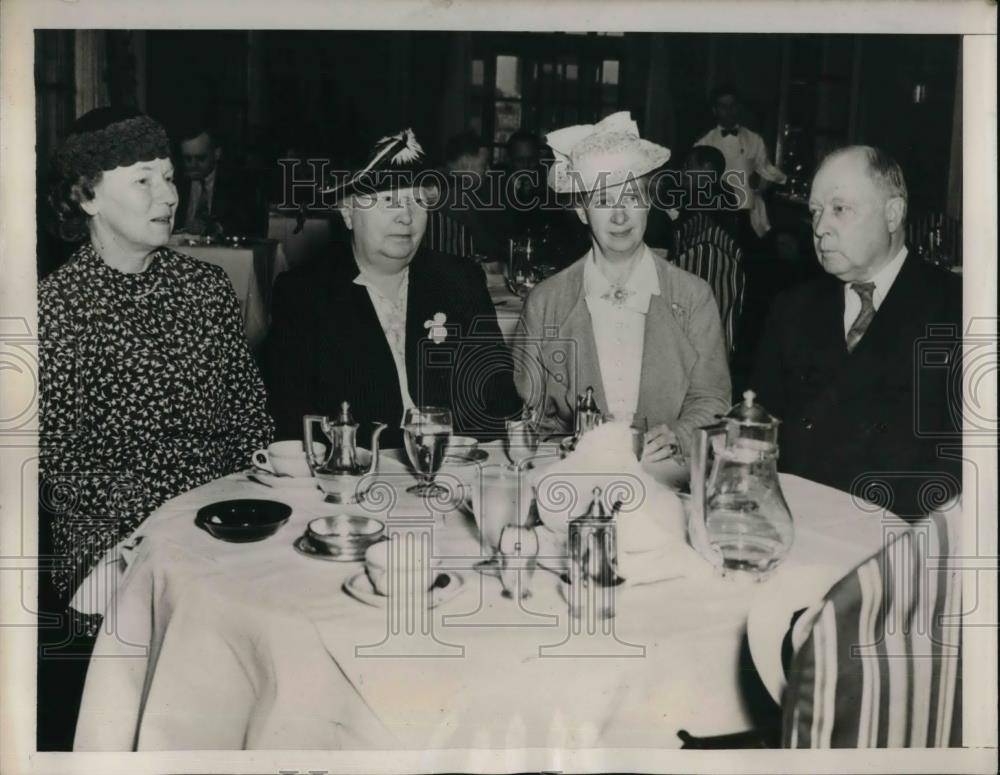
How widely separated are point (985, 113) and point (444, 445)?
1.12m

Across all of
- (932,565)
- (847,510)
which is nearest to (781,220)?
(847,510)

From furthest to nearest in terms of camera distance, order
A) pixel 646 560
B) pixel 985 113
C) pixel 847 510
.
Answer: pixel 985 113, pixel 847 510, pixel 646 560

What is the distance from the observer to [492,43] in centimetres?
166

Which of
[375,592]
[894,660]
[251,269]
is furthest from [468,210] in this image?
[894,660]

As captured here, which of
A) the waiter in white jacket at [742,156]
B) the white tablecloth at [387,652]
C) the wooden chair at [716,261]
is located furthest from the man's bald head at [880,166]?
the white tablecloth at [387,652]

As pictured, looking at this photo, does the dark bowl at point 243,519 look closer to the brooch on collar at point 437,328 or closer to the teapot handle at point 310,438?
the teapot handle at point 310,438

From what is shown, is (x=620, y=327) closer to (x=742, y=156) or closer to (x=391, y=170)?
(x=742, y=156)

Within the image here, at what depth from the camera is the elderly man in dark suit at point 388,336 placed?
1.71 m

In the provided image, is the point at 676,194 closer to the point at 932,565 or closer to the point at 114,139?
the point at 932,565

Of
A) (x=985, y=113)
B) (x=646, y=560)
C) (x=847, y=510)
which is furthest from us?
(x=985, y=113)

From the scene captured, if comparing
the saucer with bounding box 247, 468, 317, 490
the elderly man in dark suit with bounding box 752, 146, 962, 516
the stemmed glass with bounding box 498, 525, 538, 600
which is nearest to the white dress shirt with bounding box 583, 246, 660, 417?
A: the elderly man in dark suit with bounding box 752, 146, 962, 516

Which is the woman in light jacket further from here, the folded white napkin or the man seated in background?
the man seated in background

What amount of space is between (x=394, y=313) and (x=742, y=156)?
677 mm

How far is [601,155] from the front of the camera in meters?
1.70
